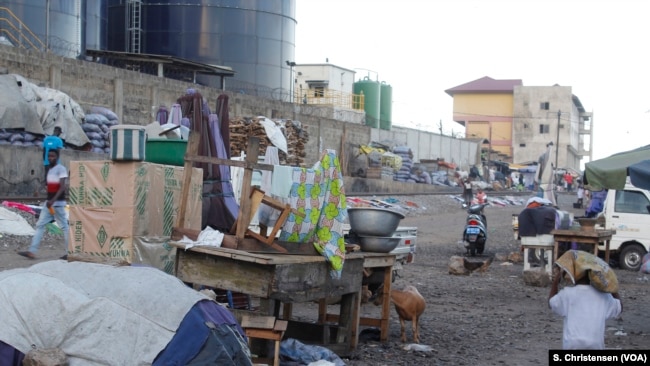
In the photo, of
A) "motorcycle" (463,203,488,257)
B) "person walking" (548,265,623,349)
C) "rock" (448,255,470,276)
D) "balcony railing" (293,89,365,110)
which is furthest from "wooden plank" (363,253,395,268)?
"balcony railing" (293,89,365,110)

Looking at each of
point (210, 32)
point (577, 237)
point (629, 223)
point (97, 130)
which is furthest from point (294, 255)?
point (210, 32)

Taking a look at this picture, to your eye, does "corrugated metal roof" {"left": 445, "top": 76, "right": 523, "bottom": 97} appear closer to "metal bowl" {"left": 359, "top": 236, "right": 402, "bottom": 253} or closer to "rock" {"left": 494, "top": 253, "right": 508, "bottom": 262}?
"rock" {"left": 494, "top": 253, "right": 508, "bottom": 262}

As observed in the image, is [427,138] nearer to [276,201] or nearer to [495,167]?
[495,167]

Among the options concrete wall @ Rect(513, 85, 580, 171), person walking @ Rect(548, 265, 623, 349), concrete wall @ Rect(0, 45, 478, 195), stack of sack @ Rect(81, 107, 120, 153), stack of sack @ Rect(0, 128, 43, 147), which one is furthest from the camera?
concrete wall @ Rect(513, 85, 580, 171)

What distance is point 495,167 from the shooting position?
238 ft

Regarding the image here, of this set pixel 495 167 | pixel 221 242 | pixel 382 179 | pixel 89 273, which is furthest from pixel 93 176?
pixel 495 167

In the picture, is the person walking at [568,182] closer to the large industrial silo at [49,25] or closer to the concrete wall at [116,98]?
the concrete wall at [116,98]

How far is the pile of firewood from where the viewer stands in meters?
27.0

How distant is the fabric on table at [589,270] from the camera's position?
270 inches

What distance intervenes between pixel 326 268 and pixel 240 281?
40.4 inches

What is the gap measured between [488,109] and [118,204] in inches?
3777

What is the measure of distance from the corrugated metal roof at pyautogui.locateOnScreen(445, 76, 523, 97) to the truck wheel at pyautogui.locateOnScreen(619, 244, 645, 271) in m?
85.0

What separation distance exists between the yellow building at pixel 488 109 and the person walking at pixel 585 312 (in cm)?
9064

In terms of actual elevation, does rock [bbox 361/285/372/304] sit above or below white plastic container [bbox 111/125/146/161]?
below
